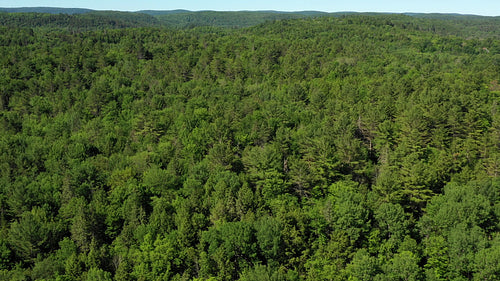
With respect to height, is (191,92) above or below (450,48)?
below

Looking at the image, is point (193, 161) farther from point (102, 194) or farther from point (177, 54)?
point (177, 54)

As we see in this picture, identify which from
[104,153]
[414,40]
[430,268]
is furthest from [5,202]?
[414,40]

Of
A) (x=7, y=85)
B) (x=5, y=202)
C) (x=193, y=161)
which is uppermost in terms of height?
(x=7, y=85)

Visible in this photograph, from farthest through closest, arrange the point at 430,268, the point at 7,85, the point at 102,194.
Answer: the point at 7,85, the point at 102,194, the point at 430,268

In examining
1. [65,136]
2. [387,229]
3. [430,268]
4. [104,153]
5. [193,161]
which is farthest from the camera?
[65,136]

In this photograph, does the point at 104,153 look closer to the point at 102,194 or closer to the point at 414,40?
Answer: the point at 102,194

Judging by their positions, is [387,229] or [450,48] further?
[450,48]
